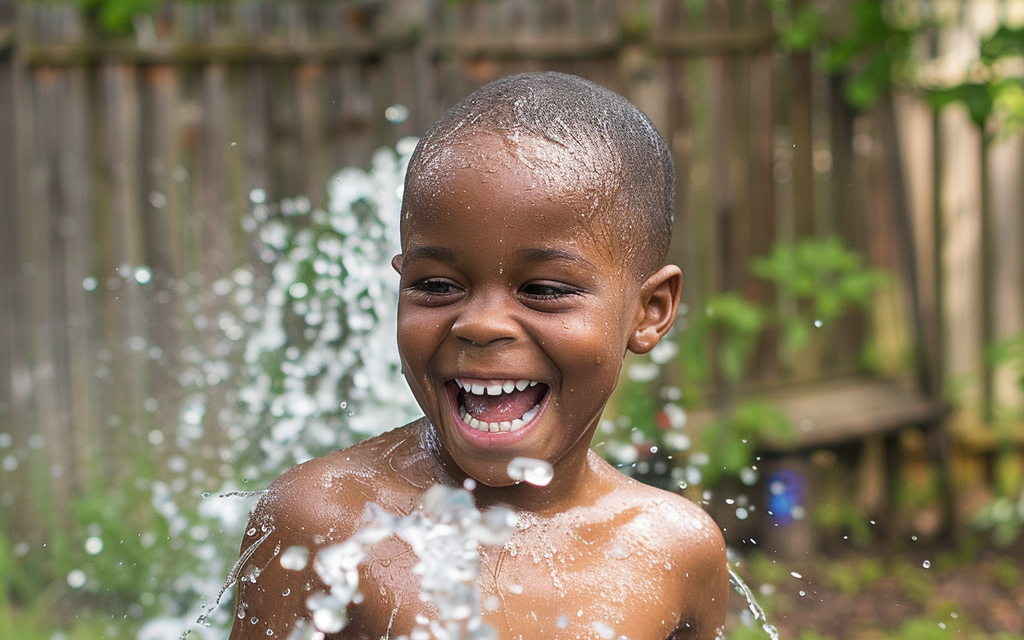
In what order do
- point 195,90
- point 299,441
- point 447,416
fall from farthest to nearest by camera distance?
1. point 195,90
2. point 299,441
3. point 447,416

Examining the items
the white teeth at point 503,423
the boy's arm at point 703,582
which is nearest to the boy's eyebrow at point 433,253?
the white teeth at point 503,423

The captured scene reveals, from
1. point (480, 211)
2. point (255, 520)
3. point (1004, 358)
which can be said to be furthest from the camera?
point (1004, 358)

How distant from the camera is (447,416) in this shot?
1825mm

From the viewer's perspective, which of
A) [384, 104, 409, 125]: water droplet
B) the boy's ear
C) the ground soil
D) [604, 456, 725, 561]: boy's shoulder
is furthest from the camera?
[384, 104, 409, 125]: water droplet

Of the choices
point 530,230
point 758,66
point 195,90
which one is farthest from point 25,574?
point 758,66

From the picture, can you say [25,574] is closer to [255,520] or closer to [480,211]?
[255,520]

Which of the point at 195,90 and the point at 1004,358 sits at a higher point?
the point at 195,90

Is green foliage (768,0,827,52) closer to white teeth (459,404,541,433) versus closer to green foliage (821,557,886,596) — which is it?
green foliage (821,557,886,596)

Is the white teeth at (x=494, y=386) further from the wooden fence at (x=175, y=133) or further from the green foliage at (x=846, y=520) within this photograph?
the green foliage at (x=846, y=520)

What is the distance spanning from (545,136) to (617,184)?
0.15 metres

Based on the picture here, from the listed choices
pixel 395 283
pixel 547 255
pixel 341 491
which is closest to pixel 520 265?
pixel 547 255

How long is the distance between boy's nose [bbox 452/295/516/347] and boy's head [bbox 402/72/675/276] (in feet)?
0.67

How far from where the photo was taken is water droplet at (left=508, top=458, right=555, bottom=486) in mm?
1805

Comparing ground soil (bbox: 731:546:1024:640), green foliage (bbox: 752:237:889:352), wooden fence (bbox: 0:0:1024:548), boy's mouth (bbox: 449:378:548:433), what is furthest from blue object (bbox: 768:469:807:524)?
boy's mouth (bbox: 449:378:548:433)
